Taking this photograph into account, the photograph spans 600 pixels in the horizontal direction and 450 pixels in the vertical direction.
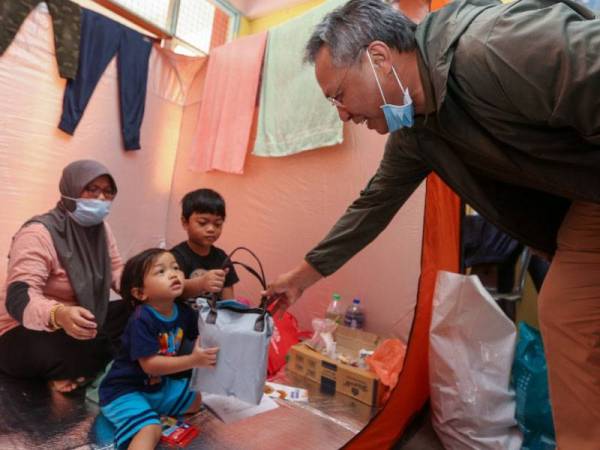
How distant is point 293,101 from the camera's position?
2250mm

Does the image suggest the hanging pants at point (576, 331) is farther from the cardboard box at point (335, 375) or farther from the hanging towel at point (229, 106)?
the hanging towel at point (229, 106)

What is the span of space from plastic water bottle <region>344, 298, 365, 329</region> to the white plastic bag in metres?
0.58

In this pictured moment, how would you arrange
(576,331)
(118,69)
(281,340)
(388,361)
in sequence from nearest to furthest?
(576,331)
(388,361)
(281,340)
(118,69)

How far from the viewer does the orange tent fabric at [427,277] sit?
4.91ft

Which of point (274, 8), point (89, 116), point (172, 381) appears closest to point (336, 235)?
point (172, 381)

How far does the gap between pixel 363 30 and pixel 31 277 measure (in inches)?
53.4

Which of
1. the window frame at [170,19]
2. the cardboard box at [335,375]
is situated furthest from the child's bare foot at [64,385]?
the window frame at [170,19]

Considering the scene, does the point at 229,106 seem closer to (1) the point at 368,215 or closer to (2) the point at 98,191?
(2) the point at 98,191

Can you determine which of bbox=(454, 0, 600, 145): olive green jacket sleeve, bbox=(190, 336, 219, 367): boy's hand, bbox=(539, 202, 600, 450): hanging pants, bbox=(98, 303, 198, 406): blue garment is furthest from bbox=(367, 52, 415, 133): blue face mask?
bbox=(98, 303, 198, 406): blue garment

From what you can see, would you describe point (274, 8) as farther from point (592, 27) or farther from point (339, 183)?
point (592, 27)

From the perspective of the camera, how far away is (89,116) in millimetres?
2508

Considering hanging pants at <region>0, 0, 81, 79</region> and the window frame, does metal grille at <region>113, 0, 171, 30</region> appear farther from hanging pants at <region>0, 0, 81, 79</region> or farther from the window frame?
hanging pants at <region>0, 0, 81, 79</region>

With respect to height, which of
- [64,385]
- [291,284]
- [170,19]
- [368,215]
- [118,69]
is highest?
[170,19]

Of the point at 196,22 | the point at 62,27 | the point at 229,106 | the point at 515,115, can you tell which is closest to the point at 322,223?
the point at 229,106
